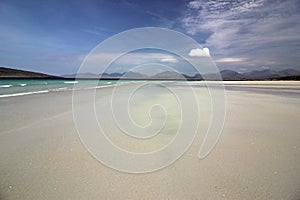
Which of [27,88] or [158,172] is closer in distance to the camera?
[158,172]

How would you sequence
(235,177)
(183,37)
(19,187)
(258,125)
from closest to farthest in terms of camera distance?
(19,187) < (235,177) < (183,37) < (258,125)

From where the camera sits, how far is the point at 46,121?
273 inches

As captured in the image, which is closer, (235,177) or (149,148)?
(235,177)

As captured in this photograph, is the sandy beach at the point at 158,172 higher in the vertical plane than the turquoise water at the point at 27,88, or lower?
higher

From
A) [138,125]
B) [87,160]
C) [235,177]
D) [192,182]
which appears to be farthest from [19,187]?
[138,125]

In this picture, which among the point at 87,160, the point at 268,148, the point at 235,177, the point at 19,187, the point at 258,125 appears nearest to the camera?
the point at 19,187

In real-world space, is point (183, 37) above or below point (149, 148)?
above

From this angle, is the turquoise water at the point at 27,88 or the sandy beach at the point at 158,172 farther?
the turquoise water at the point at 27,88

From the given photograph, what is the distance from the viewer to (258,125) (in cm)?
641

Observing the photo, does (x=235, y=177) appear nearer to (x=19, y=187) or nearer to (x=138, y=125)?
(x=19, y=187)

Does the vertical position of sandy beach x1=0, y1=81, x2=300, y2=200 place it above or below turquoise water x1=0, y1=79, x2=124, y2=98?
above

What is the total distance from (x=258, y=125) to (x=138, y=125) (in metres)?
3.70

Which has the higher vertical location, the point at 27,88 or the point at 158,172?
the point at 158,172

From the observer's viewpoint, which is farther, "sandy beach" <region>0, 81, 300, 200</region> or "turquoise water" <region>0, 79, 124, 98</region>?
"turquoise water" <region>0, 79, 124, 98</region>
